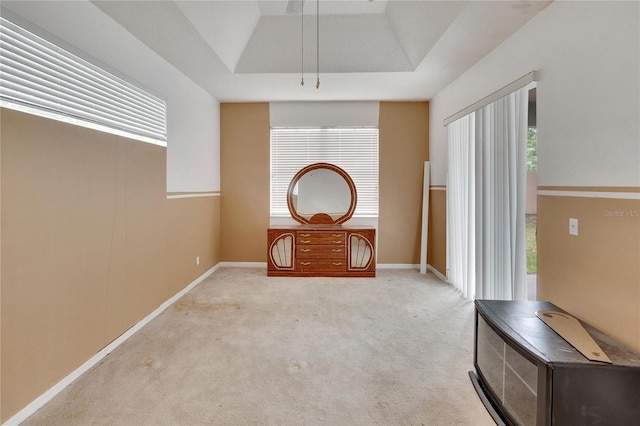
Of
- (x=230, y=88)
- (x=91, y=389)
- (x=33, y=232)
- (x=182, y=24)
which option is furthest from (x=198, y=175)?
(x=91, y=389)

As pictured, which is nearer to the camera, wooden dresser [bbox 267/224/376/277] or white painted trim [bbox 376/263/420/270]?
wooden dresser [bbox 267/224/376/277]

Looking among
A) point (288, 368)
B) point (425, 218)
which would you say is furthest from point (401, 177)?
point (288, 368)

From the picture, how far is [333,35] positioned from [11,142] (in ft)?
8.90

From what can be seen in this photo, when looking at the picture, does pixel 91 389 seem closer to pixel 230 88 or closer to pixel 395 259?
pixel 230 88

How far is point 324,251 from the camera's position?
4.20 metres

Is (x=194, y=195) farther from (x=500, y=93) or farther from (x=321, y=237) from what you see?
(x=500, y=93)

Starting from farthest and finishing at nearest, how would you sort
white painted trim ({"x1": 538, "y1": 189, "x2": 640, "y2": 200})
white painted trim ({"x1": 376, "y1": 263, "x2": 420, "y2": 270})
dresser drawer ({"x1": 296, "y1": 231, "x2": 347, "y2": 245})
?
white painted trim ({"x1": 376, "y1": 263, "x2": 420, "y2": 270}) < dresser drawer ({"x1": 296, "y1": 231, "x2": 347, "y2": 245}) < white painted trim ({"x1": 538, "y1": 189, "x2": 640, "y2": 200})

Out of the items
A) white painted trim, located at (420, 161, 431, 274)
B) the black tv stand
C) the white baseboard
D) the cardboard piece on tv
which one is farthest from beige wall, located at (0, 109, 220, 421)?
white painted trim, located at (420, 161, 431, 274)

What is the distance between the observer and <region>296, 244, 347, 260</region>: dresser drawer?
4.18m

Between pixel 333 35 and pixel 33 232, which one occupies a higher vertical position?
pixel 333 35

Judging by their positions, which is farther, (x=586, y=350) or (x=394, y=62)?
(x=394, y=62)

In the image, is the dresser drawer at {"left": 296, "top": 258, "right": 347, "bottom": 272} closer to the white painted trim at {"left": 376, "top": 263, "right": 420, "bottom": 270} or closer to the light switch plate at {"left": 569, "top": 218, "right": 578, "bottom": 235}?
the white painted trim at {"left": 376, "top": 263, "right": 420, "bottom": 270}

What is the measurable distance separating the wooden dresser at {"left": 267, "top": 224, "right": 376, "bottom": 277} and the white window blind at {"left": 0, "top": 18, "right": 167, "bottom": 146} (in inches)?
86.8

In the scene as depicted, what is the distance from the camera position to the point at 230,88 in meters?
3.90
